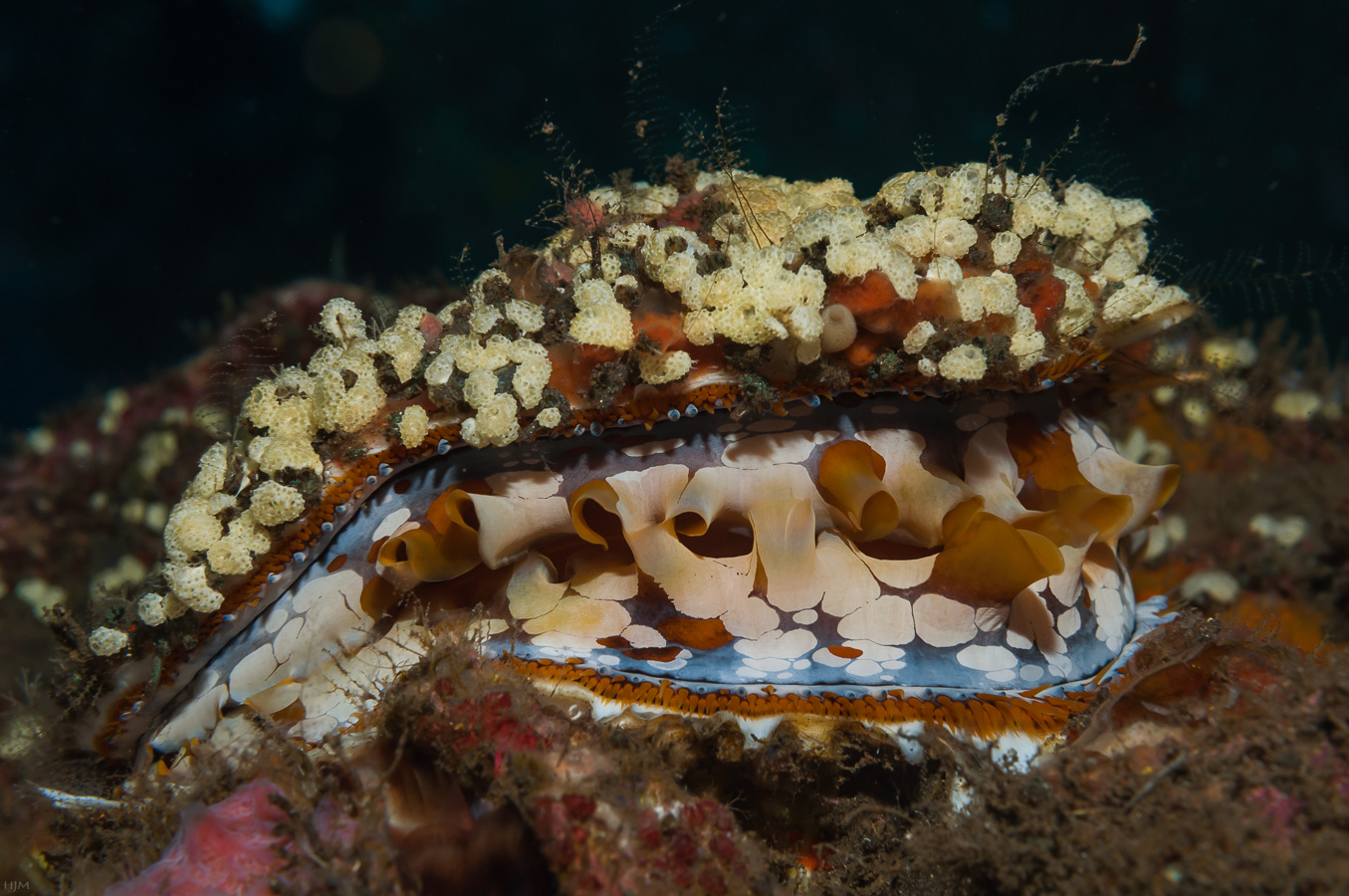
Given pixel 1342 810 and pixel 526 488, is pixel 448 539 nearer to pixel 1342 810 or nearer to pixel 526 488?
pixel 526 488

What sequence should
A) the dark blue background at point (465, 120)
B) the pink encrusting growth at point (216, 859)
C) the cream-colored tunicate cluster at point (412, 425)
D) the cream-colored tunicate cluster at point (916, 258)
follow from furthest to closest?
1. the dark blue background at point (465, 120)
2. the cream-colored tunicate cluster at point (412, 425)
3. the cream-colored tunicate cluster at point (916, 258)
4. the pink encrusting growth at point (216, 859)

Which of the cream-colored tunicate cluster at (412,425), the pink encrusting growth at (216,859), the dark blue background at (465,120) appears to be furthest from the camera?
the dark blue background at (465,120)

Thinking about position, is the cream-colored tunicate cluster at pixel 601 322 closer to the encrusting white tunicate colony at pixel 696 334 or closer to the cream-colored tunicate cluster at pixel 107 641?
the encrusting white tunicate colony at pixel 696 334

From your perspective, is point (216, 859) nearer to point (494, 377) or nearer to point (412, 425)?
point (412, 425)

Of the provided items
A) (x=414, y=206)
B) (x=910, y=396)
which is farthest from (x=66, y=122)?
(x=910, y=396)

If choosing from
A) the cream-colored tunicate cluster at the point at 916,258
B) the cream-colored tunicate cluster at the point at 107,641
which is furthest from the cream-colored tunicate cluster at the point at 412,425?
the cream-colored tunicate cluster at the point at 107,641
